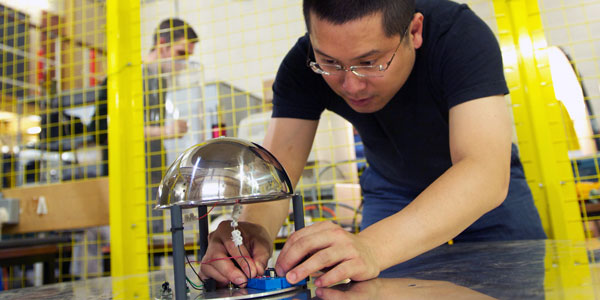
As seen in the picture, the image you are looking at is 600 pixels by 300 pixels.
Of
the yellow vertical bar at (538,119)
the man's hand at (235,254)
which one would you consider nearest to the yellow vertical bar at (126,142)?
the man's hand at (235,254)

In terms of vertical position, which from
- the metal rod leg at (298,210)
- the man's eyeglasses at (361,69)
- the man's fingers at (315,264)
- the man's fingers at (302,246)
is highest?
the man's eyeglasses at (361,69)

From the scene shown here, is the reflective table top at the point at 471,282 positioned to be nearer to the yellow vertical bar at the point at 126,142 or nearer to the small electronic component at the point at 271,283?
the small electronic component at the point at 271,283

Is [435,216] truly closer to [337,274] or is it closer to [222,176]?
[337,274]

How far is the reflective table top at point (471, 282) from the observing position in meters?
0.50

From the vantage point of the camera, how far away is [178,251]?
54 cm

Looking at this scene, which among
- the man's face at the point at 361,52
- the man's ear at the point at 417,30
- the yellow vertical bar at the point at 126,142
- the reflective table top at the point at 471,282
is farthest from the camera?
the yellow vertical bar at the point at 126,142

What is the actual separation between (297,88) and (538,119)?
87cm

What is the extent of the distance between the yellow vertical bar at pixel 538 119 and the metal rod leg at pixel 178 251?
4.37 ft

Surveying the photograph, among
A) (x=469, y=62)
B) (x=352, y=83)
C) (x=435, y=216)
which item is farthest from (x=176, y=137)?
(x=435, y=216)

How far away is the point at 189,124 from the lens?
209cm

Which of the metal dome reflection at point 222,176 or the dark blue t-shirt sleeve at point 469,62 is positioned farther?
the dark blue t-shirt sleeve at point 469,62

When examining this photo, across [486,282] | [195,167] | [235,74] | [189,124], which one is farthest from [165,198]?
[235,74]

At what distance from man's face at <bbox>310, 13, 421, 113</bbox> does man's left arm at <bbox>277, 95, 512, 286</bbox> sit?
A: 0.52ft

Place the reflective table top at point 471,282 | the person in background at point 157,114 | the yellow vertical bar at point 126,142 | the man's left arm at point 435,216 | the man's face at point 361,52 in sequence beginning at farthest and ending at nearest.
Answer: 1. the person in background at point 157,114
2. the yellow vertical bar at point 126,142
3. the man's face at point 361,52
4. the man's left arm at point 435,216
5. the reflective table top at point 471,282
